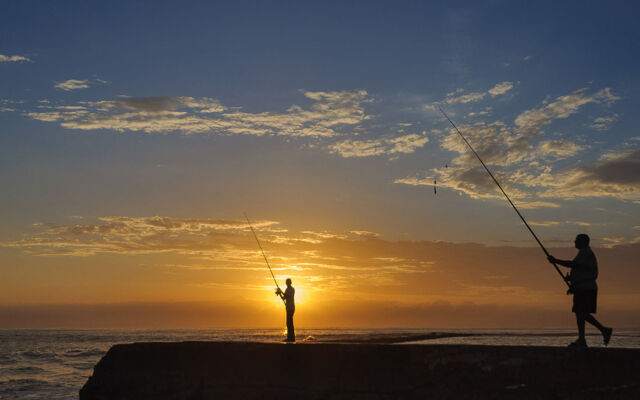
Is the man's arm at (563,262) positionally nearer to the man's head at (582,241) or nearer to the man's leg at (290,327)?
the man's head at (582,241)

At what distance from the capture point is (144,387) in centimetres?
604

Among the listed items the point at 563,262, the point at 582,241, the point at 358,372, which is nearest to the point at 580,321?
the point at 563,262

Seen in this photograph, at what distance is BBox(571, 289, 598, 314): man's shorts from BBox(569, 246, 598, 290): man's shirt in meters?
0.06

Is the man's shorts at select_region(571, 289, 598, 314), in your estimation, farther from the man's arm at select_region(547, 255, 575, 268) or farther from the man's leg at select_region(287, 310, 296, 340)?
the man's leg at select_region(287, 310, 296, 340)

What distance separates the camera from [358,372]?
17.8ft

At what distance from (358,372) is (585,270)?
296cm

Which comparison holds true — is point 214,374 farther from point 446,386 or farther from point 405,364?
point 446,386

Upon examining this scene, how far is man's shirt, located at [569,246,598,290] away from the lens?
6.04 m

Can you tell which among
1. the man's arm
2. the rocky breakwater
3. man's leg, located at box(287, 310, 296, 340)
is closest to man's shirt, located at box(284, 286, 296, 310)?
man's leg, located at box(287, 310, 296, 340)

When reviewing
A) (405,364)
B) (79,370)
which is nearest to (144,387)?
(405,364)

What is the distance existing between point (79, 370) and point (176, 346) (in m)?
15.9

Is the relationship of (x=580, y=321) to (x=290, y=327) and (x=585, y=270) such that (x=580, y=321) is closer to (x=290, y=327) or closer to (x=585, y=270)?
(x=585, y=270)

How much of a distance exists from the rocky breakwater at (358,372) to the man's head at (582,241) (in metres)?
1.68

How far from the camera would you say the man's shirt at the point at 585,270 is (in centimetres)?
604
